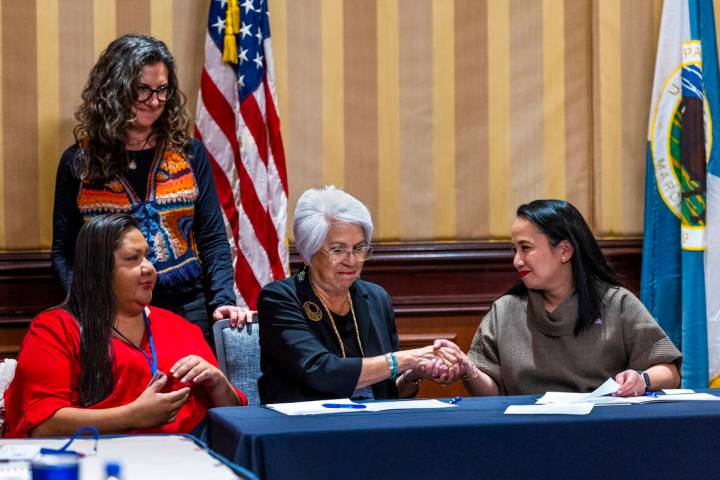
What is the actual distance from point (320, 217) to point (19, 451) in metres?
1.37

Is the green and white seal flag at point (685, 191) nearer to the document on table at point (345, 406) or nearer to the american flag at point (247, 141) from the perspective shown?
the american flag at point (247, 141)

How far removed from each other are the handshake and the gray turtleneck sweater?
247mm

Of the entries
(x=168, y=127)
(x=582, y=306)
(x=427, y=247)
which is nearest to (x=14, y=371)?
(x=168, y=127)

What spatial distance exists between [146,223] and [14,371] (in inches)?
29.0

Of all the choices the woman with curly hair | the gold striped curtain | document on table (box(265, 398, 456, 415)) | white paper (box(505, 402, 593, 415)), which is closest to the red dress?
document on table (box(265, 398, 456, 415))

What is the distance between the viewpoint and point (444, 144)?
16.1 feet

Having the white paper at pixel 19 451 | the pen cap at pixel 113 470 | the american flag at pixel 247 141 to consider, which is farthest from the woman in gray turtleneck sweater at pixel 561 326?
the pen cap at pixel 113 470

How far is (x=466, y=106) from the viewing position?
493 cm

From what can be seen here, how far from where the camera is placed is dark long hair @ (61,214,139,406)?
2.93 meters

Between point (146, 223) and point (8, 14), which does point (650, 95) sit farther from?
point (8, 14)

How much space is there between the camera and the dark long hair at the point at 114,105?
365 centimetres

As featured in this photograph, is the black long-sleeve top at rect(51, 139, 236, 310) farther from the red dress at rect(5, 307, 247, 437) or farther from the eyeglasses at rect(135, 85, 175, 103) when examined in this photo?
the red dress at rect(5, 307, 247, 437)

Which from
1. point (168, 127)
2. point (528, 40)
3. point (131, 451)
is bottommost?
point (131, 451)

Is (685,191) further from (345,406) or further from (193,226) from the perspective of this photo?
(345,406)
